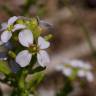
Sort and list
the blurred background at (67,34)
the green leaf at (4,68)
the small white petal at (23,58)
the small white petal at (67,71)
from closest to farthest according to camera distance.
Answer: the small white petal at (23,58), the green leaf at (4,68), the small white petal at (67,71), the blurred background at (67,34)

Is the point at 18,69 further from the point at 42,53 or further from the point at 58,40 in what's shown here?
the point at 58,40

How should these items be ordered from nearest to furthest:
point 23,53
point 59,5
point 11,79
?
1. point 23,53
2. point 11,79
3. point 59,5

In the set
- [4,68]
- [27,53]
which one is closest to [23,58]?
[27,53]

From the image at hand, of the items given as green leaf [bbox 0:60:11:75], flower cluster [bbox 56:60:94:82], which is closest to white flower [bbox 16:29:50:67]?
green leaf [bbox 0:60:11:75]

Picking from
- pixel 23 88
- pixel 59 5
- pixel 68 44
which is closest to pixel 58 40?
pixel 68 44

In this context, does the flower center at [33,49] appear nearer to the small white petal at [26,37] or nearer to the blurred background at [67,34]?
the small white petal at [26,37]

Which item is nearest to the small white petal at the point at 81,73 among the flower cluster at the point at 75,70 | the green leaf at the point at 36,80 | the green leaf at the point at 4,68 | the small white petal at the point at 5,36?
the flower cluster at the point at 75,70

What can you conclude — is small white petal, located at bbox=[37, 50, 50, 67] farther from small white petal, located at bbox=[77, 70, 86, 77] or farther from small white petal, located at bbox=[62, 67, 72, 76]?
small white petal, located at bbox=[77, 70, 86, 77]
